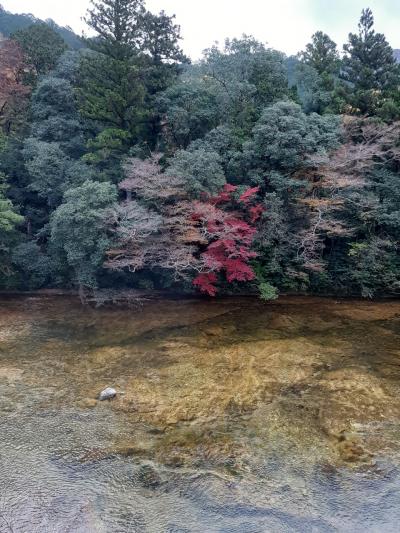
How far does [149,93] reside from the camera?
21.4m

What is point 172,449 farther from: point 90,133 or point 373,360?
point 90,133

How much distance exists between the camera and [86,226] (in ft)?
53.4

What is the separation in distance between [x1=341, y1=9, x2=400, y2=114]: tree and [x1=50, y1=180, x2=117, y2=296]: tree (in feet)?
44.4

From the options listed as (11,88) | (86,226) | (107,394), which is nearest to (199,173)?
(86,226)

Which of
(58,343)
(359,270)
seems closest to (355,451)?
(58,343)

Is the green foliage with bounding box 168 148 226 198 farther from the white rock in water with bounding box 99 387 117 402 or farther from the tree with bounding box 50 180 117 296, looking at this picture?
the white rock in water with bounding box 99 387 117 402

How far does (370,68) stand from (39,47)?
19.1 metres

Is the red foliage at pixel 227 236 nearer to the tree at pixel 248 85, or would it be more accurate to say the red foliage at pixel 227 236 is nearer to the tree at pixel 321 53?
the tree at pixel 248 85

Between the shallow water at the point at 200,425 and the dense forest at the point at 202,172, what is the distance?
9.94 ft

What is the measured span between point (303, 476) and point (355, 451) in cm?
151

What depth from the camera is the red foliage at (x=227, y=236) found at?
652 inches

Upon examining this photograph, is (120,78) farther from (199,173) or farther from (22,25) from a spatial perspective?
(22,25)

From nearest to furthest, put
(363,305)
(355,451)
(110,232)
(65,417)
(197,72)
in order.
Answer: (355,451) < (65,417) < (110,232) < (363,305) < (197,72)

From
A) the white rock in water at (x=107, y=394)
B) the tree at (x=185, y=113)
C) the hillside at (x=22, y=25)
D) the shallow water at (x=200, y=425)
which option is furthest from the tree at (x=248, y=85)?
the hillside at (x=22, y=25)
